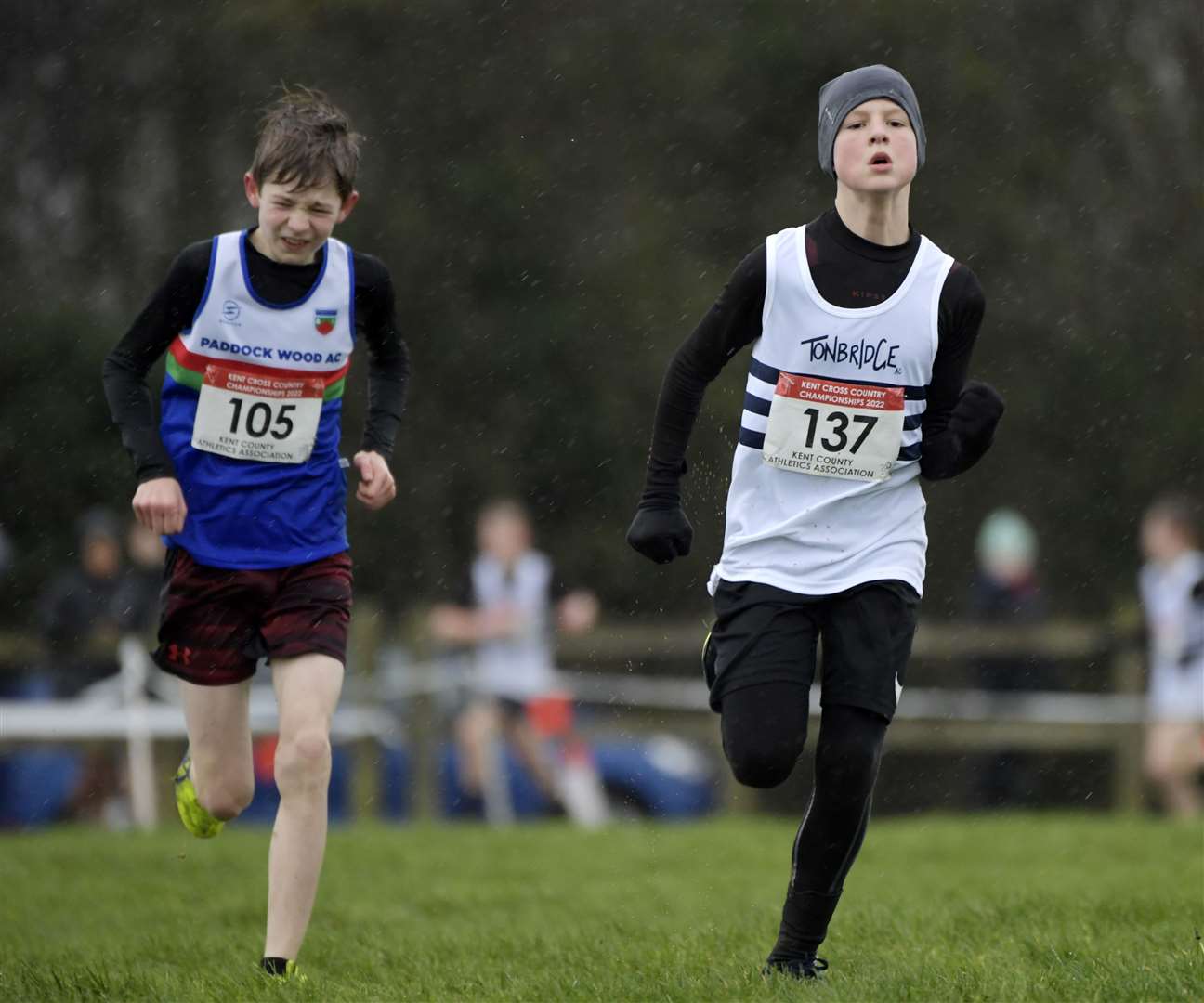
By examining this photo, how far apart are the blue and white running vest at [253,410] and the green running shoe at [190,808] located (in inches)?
27.8

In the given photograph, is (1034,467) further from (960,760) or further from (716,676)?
(716,676)

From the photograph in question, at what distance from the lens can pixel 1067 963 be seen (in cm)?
509

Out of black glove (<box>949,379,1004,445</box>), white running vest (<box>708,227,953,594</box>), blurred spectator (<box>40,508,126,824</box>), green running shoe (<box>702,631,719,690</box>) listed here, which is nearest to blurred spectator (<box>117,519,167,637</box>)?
blurred spectator (<box>40,508,126,824</box>)

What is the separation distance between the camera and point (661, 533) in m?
5.26

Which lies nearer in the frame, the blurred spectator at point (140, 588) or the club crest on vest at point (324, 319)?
Result: the club crest on vest at point (324, 319)

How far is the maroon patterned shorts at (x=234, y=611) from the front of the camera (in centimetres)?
570

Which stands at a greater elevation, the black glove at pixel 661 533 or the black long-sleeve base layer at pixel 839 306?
the black long-sleeve base layer at pixel 839 306

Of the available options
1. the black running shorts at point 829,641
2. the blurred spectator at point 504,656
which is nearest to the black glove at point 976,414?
the black running shorts at point 829,641

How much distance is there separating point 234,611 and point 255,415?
1.82 ft

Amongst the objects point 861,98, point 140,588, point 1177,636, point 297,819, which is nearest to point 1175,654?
point 1177,636

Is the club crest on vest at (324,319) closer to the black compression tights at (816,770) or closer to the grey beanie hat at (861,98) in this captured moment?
the grey beanie hat at (861,98)

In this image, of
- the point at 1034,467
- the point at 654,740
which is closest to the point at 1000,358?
the point at 1034,467

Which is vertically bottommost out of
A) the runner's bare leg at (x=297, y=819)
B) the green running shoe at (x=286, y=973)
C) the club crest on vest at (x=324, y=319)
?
the green running shoe at (x=286, y=973)

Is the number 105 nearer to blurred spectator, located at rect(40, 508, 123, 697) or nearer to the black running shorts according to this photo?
the black running shorts
